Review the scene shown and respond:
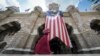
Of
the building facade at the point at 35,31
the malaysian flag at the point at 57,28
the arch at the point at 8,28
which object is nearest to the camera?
the malaysian flag at the point at 57,28

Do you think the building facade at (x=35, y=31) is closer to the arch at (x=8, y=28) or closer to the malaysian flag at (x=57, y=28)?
the arch at (x=8, y=28)

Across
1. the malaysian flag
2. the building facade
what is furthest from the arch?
the malaysian flag

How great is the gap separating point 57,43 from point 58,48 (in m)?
0.49

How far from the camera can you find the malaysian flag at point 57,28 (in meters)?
14.8

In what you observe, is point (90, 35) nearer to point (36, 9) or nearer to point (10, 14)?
point (36, 9)

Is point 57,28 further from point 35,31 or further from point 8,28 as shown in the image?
point 8,28

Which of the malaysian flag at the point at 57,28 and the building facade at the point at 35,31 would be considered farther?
the building facade at the point at 35,31

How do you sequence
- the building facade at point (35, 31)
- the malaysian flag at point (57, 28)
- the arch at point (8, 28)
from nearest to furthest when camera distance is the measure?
the malaysian flag at point (57, 28) < the building facade at point (35, 31) < the arch at point (8, 28)

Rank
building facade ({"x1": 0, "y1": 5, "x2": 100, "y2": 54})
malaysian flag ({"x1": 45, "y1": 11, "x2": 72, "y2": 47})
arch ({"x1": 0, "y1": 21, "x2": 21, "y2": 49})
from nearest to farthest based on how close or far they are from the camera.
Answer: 1. malaysian flag ({"x1": 45, "y1": 11, "x2": 72, "y2": 47})
2. building facade ({"x1": 0, "y1": 5, "x2": 100, "y2": 54})
3. arch ({"x1": 0, "y1": 21, "x2": 21, "y2": 49})

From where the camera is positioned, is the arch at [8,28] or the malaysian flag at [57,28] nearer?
the malaysian flag at [57,28]

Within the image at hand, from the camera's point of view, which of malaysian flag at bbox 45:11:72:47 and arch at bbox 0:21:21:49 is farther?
arch at bbox 0:21:21:49

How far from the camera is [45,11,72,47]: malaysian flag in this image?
1480cm

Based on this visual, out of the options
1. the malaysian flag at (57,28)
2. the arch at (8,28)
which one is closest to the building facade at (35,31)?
the arch at (8,28)

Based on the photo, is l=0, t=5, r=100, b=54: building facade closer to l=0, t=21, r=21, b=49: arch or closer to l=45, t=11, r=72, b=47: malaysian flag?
l=0, t=21, r=21, b=49: arch
